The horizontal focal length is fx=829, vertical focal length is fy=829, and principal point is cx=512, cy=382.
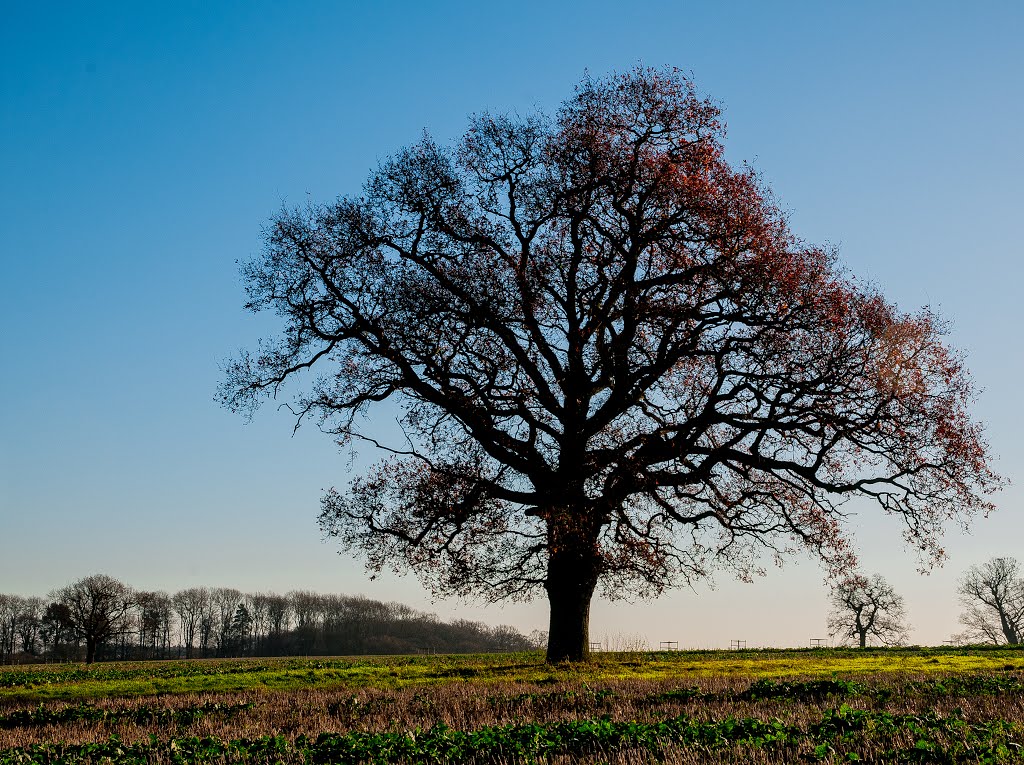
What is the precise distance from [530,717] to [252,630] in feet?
389

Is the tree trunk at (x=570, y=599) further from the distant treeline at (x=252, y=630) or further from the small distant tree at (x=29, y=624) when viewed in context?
the small distant tree at (x=29, y=624)

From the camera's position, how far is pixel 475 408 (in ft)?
79.8

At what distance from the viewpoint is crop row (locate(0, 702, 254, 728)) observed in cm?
1447

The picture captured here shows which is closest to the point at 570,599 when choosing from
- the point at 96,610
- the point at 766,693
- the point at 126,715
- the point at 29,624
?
the point at 766,693

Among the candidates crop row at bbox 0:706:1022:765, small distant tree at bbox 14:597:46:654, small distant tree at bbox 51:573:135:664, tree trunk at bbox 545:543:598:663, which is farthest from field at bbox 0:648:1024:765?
small distant tree at bbox 14:597:46:654

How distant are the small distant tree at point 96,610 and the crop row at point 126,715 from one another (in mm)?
73077

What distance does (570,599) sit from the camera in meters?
24.5

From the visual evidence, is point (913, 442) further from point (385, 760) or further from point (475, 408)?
point (385, 760)

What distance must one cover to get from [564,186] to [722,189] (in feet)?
15.6

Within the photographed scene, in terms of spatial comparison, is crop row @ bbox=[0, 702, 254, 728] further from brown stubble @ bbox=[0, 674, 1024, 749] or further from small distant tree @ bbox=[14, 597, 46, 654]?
small distant tree @ bbox=[14, 597, 46, 654]

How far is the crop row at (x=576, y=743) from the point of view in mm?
9078

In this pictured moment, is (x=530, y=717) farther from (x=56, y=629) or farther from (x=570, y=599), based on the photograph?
(x=56, y=629)

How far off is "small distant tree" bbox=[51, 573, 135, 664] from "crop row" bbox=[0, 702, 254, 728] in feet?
240

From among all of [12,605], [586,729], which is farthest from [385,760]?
[12,605]
